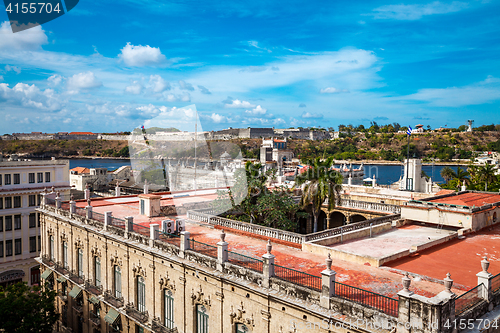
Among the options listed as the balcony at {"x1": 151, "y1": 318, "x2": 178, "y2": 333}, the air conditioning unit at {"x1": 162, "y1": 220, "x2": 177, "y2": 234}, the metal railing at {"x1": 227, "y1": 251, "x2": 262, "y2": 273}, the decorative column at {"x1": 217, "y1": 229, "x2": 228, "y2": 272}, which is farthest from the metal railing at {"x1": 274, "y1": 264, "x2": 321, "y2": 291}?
the air conditioning unit at {"x1": 162, "y1": 220, "x2": 177, "y2": 234}

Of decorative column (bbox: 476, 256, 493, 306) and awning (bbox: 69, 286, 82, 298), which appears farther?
awning (bbox: 69, 286, 82, 298)

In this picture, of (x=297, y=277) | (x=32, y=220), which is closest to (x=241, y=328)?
(x=297, y=277)

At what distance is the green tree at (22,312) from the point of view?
19828 mm

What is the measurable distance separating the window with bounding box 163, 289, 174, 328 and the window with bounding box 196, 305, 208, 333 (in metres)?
1.98

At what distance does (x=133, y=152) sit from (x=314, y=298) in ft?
79.8

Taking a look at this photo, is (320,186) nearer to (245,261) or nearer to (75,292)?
(245,261)

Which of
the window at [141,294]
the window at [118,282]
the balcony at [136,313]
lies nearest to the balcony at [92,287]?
the window at [118,282]

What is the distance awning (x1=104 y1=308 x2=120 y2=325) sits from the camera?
2100 centimetres

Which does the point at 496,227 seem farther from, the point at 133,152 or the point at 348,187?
the point at 133,152

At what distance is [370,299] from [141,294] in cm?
1346

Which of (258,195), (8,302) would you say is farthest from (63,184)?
(258,195)

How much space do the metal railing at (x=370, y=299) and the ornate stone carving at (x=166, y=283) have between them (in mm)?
8652

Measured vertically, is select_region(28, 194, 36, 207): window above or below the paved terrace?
below

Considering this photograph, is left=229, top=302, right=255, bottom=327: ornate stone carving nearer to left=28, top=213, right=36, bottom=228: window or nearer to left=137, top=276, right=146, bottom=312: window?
left=137, top=276, right=146, bottom=312: window
